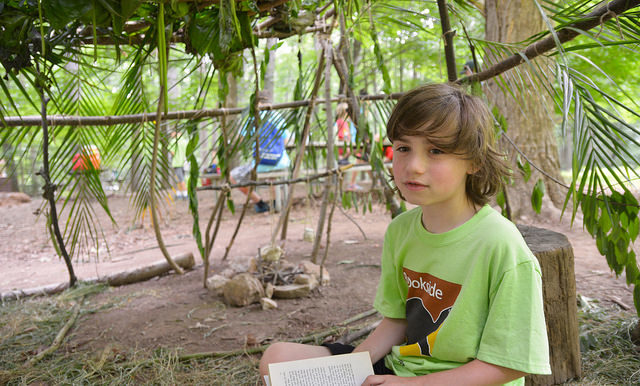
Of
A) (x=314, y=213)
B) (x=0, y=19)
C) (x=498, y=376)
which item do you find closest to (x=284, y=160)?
(x=314, y=213)

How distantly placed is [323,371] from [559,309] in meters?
0.93

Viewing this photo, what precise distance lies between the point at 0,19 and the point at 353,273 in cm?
248

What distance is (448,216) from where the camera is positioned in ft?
→ 3.62

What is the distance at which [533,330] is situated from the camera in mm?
902

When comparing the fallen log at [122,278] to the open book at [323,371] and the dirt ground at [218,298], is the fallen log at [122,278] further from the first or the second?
the open book at [323,371]

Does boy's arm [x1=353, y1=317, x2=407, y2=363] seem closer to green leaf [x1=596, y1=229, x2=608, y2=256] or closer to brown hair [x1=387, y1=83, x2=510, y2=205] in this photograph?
brown hair [x1=387, y1=83, x2=510, y2=205]

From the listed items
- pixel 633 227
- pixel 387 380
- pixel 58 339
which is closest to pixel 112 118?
pixel 58 339

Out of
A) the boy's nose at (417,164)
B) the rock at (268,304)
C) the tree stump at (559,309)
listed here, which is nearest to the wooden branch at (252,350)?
the rock at (268,304)

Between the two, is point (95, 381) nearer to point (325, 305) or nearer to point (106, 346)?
point (106, 346)

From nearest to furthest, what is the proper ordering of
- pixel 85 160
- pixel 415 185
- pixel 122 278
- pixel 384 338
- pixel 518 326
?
pixel 518 326, pixel 415 185, pixel 384 338, pixel 85 160, pixel 122 278

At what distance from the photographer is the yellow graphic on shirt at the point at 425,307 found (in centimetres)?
105

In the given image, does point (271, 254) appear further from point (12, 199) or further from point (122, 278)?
point (12, 199)

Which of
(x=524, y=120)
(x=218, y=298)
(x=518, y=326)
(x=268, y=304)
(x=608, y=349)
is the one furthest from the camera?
(x=524, y=120)

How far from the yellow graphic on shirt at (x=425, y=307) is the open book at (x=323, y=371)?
0.40ft
